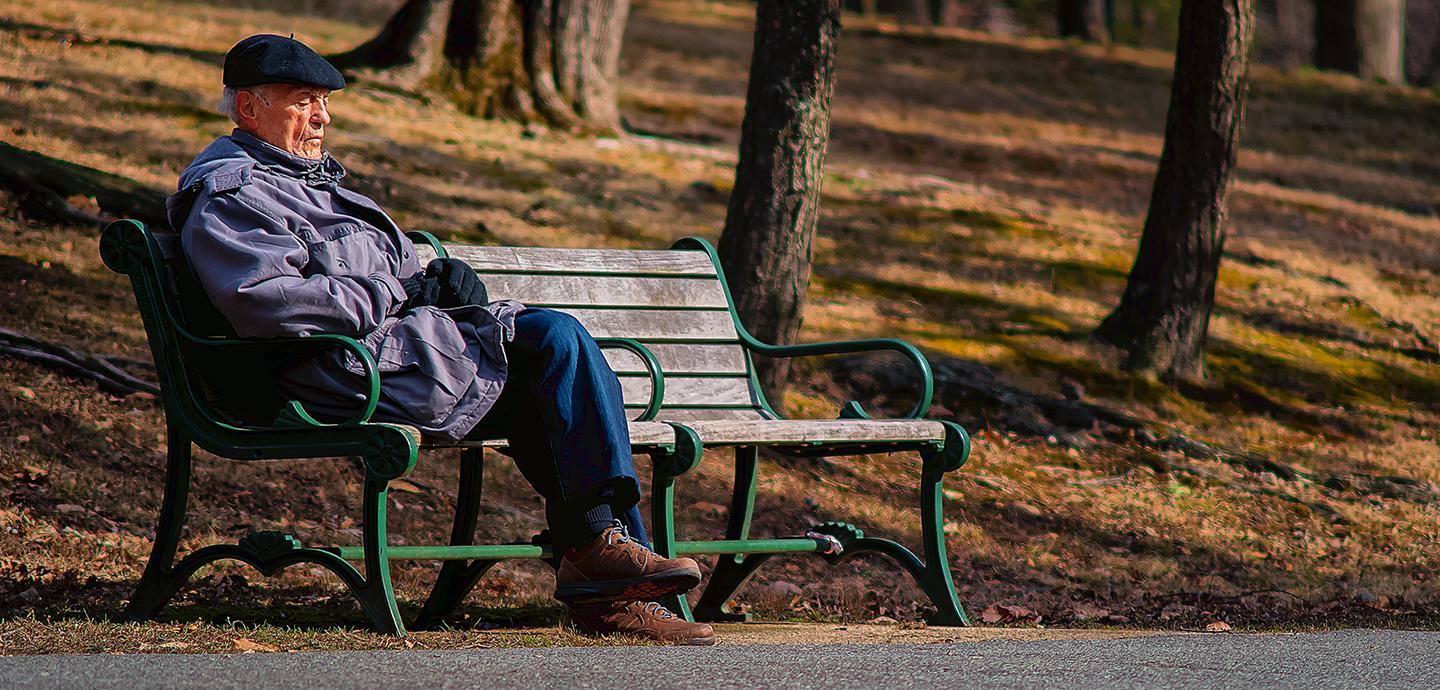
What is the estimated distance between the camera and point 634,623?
4.50 metres

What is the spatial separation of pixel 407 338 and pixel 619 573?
83 cm

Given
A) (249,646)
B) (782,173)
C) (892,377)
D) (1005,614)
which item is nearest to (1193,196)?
(892,377)

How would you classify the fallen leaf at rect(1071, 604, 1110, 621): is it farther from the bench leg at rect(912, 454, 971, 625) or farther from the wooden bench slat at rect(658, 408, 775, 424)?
Answer: the wooden bench slat at rect(658, 408, 775, 424)

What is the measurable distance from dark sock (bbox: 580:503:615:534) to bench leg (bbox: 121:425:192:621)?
1.14 metres

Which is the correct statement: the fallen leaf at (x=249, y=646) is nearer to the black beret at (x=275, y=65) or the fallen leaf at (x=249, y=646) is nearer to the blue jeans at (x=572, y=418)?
the blue jeans at (x=572, y=418)

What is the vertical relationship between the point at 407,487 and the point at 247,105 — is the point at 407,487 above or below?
below

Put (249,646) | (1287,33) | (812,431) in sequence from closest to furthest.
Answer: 1. (249,646)
2. (812,431)
3. (1287,33)

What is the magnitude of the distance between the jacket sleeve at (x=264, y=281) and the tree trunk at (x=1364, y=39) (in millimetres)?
22784

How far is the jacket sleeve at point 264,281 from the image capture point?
4270mm

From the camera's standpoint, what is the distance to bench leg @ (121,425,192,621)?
15.3 feet

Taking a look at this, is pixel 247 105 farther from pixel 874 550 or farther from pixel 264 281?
pixel 874 550

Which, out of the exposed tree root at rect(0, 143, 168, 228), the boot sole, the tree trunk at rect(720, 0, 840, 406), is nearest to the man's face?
the boot sole

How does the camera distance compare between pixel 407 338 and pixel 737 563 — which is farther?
pixel 737 563

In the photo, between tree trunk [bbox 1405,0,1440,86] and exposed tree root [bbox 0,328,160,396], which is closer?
exposed tree root [bbox 0,328,160,396]
